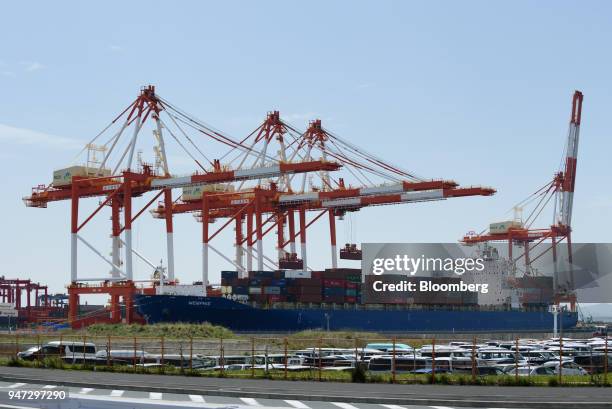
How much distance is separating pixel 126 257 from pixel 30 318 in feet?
153

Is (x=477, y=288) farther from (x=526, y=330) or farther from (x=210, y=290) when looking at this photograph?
(x=210, y=290)

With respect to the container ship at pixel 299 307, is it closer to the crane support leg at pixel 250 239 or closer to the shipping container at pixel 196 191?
the crane support leg at pixel 250 239

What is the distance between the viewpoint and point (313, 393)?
25.9 metres

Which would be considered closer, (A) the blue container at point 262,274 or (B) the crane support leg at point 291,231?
(A) the blue container at point 262,274

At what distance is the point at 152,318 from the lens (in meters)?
78.1

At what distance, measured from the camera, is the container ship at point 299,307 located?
80.0 metres

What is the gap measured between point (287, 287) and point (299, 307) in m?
2.30

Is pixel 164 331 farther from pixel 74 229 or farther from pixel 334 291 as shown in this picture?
pixel 334 291

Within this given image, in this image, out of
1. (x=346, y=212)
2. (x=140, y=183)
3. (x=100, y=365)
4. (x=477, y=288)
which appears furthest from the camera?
(x=477, y=288)

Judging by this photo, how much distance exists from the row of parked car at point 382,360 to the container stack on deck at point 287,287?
138ft

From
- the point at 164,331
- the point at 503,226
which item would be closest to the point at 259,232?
the point at 164,331

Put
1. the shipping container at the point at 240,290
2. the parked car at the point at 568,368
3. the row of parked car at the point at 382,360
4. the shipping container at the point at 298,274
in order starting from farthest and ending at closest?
the shipping container at the point at 298,274
the shipping container at the point at 240,290
the parked car at the point at 568,368
the row of parked car at the point at 382,360

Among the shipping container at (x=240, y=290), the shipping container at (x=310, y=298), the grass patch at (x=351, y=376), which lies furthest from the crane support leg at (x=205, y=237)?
the grass patch at (x=351, y=376)

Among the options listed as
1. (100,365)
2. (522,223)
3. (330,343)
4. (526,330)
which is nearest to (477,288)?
(526,330)
